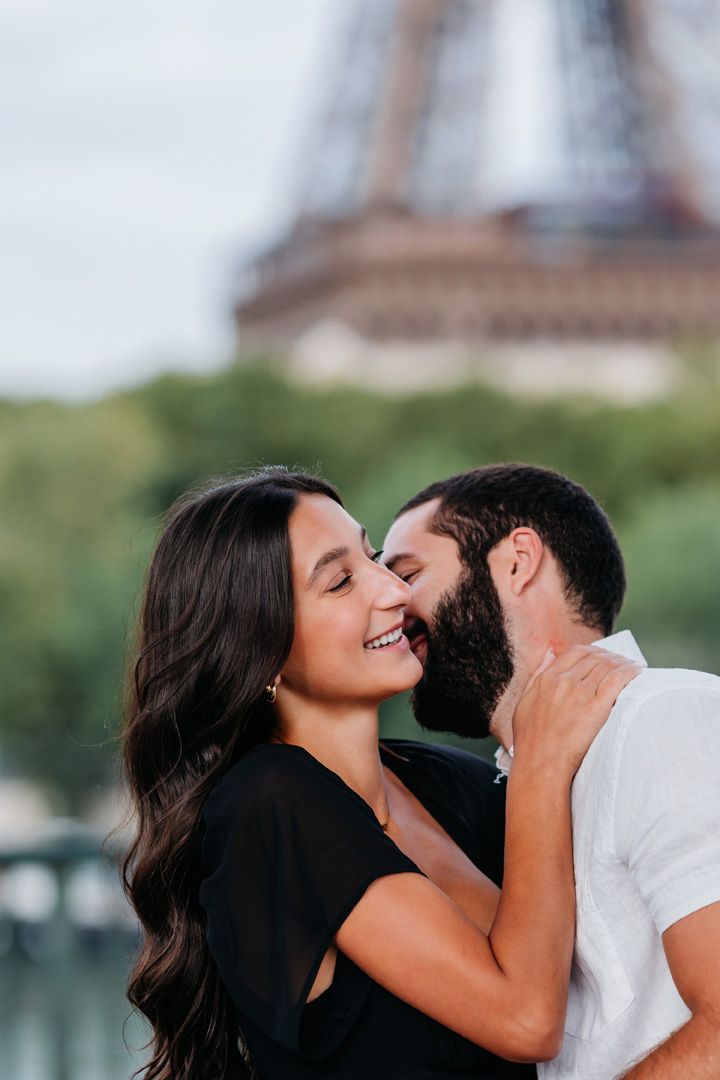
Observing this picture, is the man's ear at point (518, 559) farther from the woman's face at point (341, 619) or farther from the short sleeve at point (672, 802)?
the short sleeve at point (672, 802)

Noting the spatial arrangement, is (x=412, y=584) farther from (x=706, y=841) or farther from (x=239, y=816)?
(x=706, y=841)

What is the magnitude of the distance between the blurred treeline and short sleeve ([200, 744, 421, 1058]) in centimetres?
907

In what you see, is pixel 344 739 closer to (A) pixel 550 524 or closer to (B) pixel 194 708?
(B) pixel 194 708

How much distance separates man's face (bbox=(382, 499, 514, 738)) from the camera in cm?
257

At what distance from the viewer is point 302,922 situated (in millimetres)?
2186

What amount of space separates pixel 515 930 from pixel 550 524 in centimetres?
71

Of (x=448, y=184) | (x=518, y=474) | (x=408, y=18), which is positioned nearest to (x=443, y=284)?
(x=448, y=184)

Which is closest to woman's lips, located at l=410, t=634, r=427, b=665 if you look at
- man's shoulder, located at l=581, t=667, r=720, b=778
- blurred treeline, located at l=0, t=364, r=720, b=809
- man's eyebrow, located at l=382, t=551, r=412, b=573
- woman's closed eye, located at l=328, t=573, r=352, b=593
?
man's eyebrow, located at l=382, t=551, r=412, b=573

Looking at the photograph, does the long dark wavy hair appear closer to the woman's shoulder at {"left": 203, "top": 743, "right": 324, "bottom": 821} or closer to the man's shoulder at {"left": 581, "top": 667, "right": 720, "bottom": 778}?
the woman's shoulder at {"left": 203, "top": 743, "right": 324, "bottom": 821}

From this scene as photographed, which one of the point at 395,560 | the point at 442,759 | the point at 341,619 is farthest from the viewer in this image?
the point at 442,759

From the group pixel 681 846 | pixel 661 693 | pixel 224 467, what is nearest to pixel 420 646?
pixel 661 693

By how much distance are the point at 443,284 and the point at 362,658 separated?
100 feet

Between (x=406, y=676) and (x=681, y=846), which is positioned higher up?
(x=406, y=676)

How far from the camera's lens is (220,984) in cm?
249
